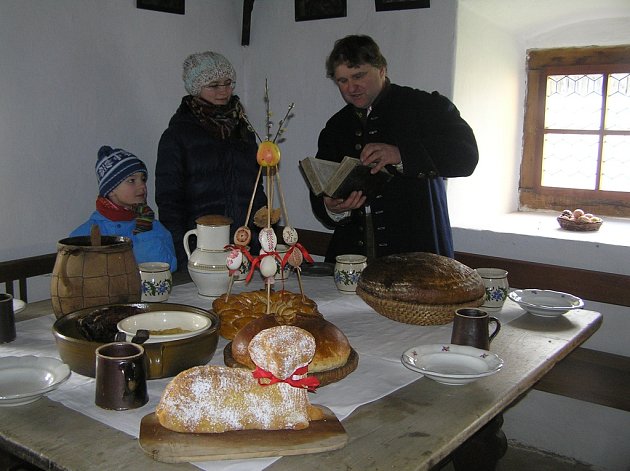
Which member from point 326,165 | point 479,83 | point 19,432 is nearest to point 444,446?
point 19,432

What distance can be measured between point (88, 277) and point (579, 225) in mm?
2411

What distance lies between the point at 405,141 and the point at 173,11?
1.78 metres

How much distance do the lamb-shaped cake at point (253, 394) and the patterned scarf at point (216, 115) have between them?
204 cm

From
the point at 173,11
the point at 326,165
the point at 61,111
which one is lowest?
the point at 326,165

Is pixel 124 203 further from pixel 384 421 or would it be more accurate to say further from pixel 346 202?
pixel 384 421

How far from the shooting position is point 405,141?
98.7 inches

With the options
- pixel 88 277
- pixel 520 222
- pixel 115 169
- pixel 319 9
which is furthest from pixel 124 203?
pixel 520 222

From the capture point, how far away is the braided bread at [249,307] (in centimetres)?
151

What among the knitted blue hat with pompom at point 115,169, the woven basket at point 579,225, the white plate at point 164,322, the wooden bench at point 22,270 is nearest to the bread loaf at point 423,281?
the white plate at point 164,322

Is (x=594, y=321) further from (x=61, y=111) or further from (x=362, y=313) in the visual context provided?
(x=61, y=111)

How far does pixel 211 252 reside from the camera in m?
1.83

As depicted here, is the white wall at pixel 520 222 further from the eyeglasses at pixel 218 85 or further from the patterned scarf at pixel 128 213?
the patterned scarf at pixel 128 213

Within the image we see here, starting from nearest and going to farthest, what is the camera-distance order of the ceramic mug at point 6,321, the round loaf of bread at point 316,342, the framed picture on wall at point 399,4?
the round loaf of bread at point 316,342, the ceramic mug at point 6,321, the framed picture on wall at point 399,4

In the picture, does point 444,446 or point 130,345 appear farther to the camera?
point 130,345
